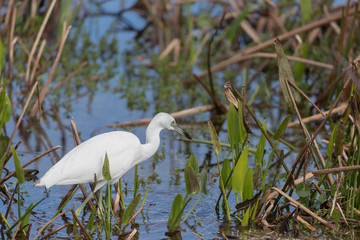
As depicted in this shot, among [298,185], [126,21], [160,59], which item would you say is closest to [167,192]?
[298,185]

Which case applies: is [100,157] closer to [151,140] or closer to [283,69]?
[151,140]

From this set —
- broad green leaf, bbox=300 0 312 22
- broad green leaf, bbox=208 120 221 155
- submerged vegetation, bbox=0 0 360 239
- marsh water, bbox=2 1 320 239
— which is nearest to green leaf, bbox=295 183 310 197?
submerged vegetation, bbox=0 0 360 239

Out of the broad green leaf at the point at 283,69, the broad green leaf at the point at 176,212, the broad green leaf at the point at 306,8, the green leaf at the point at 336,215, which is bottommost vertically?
the green leaf at the point at 336,215

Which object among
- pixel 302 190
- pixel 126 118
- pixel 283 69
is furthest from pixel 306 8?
pixel 302 190

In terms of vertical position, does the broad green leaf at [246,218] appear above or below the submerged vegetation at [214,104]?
below

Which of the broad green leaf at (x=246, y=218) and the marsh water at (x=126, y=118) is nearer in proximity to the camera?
the broad green leaf at (x=246, y=218)

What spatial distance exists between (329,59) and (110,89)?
8.15ft

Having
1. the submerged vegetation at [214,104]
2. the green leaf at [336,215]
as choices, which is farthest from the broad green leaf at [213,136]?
the green leaf at [336,215]

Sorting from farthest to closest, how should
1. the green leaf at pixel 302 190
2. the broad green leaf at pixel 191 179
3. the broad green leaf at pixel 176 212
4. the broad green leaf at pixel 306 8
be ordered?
the broad green leaf at pixel 306 8, the green leaf at pixel 302 190, the broad green leaf at pixel 176 212, the broad green leaf at pixel 191 179

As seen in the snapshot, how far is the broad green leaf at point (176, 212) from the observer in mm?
3090

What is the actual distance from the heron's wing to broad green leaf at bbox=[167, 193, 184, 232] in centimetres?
38

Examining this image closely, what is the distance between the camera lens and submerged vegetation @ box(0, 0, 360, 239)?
327 cm

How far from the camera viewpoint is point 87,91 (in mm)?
6535

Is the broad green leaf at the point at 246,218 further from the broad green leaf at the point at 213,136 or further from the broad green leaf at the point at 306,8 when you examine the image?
the broad green leaf at the point at 306,8
